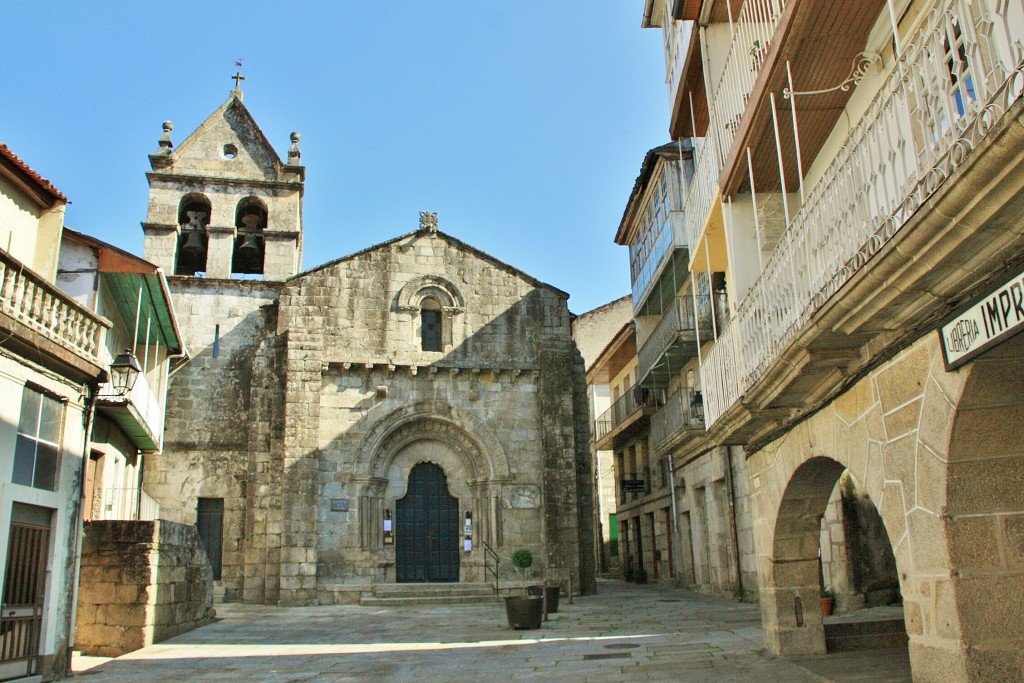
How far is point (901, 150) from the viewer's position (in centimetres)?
445

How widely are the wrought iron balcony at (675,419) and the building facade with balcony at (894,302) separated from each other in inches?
400

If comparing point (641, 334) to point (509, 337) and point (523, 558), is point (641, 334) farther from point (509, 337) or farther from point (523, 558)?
point (523, 558)

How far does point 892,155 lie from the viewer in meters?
4.55

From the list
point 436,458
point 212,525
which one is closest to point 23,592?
point 212,525

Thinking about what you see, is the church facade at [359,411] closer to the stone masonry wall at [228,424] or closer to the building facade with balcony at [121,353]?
the stone masonry wall at [228,424]

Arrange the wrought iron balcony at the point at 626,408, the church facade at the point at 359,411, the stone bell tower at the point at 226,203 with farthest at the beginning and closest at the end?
the wrought iron balcony at the point at 626,408 → the stone bell tower at the point at 226,203 → the church facade at the point at 359,411

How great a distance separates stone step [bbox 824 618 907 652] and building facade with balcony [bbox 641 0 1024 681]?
454mm

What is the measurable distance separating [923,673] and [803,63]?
189 inches

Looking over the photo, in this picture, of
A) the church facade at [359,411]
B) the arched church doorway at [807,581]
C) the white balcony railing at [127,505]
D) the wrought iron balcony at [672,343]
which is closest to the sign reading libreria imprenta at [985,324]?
the arched church doorway at [807,581]

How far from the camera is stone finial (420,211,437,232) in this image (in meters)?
24.5

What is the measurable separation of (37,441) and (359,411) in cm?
1323

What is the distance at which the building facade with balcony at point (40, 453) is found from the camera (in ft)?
29.0

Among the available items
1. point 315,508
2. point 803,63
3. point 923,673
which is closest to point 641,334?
point 315,508

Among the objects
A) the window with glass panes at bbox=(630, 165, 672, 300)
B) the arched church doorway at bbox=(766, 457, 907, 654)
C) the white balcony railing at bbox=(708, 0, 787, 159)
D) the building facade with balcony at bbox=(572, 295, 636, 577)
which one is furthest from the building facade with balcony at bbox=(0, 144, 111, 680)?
the building facade with balcony at bbox=(572, 295, 636, 577)
